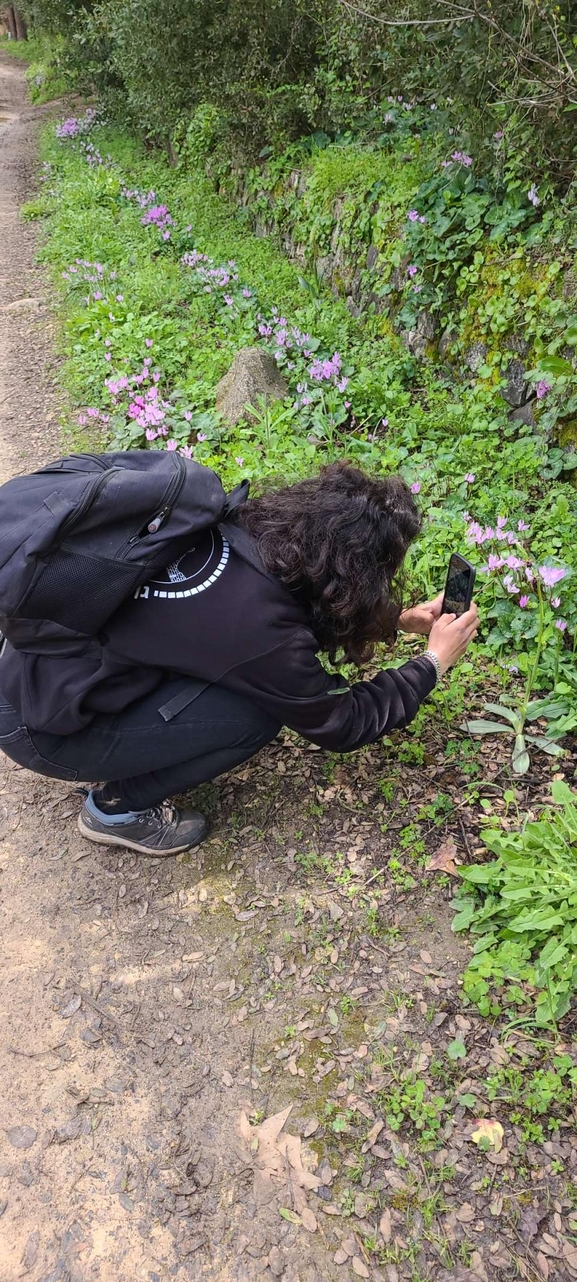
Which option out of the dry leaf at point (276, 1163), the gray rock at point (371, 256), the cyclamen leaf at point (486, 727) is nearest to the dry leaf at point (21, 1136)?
the dry leaf at point (276, 1163)

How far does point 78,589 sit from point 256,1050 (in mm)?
1411

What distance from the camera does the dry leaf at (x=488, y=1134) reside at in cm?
189

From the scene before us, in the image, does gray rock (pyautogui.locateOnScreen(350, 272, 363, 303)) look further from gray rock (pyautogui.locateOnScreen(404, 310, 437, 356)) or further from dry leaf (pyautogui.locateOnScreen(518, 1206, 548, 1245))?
dry leaf (pyautogui.locateOnScreen(518, 1206, 548, 1245))

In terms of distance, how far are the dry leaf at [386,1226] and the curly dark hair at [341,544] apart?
1444mm

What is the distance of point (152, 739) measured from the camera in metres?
2.41

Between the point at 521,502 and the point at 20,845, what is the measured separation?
2.67 metres

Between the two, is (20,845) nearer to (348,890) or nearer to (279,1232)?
(348,890)

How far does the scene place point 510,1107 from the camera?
6.38 ft

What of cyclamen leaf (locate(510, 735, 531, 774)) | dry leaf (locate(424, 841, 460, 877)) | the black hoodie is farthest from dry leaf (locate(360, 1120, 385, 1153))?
cyclamen leaf (locate(510, 735, 531, 774))

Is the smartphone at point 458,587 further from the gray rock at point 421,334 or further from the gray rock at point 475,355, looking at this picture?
the gray rock at point 421,334

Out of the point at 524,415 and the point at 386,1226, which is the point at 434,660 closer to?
the point at 386,1226

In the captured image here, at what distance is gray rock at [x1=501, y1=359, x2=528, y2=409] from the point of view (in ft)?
13.3

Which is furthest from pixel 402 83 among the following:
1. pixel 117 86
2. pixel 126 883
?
pixel 117 86

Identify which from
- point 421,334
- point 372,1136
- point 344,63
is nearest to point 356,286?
point 421,334
